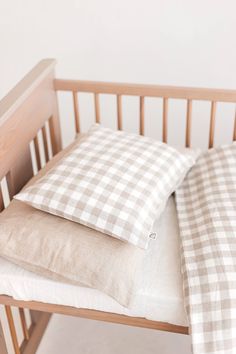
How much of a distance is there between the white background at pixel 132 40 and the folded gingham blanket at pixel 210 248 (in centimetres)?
63

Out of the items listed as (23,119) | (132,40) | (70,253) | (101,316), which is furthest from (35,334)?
(132,40)

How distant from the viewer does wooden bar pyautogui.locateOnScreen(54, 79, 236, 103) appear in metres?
1.57

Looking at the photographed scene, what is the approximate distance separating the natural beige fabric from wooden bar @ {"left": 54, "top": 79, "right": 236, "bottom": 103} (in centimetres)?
56

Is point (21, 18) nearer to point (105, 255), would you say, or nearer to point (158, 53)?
point (158, 53)

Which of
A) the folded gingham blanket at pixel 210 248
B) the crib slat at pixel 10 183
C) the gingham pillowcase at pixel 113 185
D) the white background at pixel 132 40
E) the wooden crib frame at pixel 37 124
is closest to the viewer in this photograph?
the folded gingham blanket at pixel 210 248

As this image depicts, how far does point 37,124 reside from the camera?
159cm

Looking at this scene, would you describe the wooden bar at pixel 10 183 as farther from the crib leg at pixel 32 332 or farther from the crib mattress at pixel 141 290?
the crib leg at pixel 32 332

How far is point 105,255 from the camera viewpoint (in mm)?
1196

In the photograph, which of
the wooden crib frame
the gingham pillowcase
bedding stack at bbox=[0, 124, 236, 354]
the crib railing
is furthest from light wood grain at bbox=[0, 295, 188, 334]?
the crib railing

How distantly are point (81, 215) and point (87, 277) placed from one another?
0.15 meters

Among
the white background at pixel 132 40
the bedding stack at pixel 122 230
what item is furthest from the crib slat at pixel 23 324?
the white background at pixel 132 40

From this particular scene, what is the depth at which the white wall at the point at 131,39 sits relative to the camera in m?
1.97

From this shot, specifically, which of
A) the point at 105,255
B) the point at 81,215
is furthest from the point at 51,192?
the point at 105,255

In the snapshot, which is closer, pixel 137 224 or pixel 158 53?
pixel 137 224
